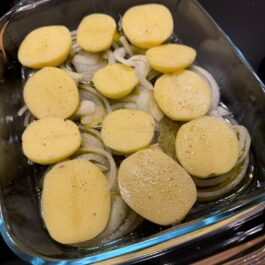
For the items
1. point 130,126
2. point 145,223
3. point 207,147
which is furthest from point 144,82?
point 145,223

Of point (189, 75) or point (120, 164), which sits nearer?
point (120, 164)

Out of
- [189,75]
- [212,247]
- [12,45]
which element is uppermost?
[12,45]

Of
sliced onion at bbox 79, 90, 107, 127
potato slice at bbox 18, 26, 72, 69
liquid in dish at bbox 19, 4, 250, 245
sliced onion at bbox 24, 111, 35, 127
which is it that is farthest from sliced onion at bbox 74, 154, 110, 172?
potato slice at bbox 18, 26, 72, 69

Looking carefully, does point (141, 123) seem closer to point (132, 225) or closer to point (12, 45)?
point (132, 225)

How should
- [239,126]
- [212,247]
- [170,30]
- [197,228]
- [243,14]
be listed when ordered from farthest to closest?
[243,14] → [170,30] → [239,126] → [212,247] → [197,228]

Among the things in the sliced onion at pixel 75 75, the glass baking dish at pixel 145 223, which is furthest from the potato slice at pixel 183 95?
the sliced onion at pixel 75 75

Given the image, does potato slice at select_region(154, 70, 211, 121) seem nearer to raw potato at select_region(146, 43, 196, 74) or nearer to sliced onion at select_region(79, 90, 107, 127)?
raw potato at select_region(146, 43, 196, 74)

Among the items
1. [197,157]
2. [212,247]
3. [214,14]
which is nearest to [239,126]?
[197,157]

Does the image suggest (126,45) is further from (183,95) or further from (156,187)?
(156,187)
